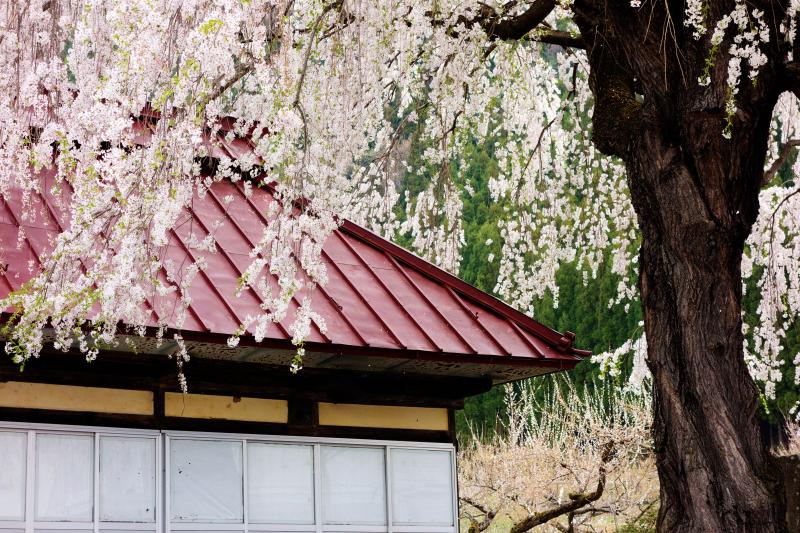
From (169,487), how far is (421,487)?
1980mm

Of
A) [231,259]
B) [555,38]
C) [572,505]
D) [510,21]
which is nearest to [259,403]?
[231,259]

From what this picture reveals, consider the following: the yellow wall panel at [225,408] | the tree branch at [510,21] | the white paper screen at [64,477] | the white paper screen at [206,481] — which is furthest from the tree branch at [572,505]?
the white paper screen at [64,477]

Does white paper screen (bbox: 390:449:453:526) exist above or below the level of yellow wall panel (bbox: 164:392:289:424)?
below

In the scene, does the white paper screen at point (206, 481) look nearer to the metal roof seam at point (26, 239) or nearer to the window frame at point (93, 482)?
the window frame at point (93, 482)

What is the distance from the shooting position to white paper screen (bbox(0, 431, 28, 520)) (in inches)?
260

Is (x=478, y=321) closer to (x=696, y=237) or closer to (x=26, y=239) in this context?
(x=696, y=237)

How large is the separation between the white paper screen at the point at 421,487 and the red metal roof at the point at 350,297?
1.13 metres

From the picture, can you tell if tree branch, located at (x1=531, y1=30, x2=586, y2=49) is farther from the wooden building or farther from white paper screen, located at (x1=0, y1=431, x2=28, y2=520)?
white paper screen, located at (x1=0, y1=431, x2=28, y2=520)

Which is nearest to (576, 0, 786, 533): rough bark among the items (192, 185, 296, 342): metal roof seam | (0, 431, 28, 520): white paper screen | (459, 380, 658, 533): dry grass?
(192, 185, 296, 342): metal roof seam

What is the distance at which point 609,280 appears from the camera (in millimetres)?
27438

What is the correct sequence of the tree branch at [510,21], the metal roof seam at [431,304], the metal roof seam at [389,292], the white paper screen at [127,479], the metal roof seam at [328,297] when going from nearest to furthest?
the white paper screen at [127,479]
the metal roof seam at [328,297]
the metal roof seam at [389,292]
the metal roof seam at [431,304]
the tree branch at [510,21]

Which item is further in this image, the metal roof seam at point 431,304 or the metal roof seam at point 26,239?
the metal roof seam at point 431,304

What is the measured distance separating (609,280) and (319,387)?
20386mm

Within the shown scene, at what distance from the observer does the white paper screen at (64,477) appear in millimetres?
6785
